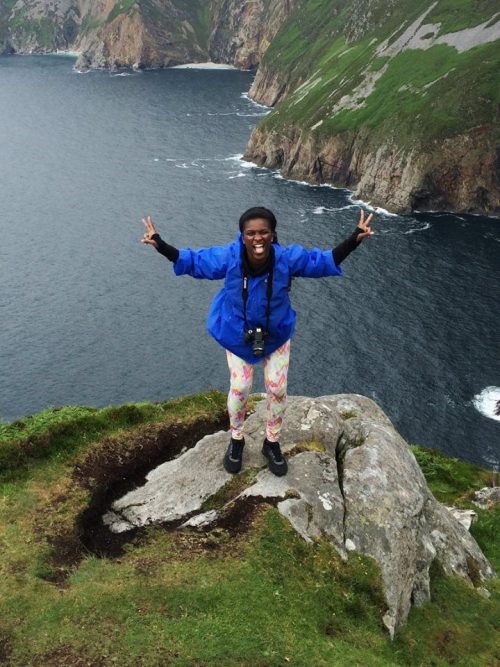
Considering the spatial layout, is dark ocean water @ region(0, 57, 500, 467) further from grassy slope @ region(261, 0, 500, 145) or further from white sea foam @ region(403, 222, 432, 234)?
grassy slope @ region(261, 0, 500, 145)

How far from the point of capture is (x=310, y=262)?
11.9 m

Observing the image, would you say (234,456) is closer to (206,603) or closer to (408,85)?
(206,603)

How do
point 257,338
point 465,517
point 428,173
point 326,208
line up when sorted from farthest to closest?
point 326,208 → point 428,173 → point 465,517 → point 257,338

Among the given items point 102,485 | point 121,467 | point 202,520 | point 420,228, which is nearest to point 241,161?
point 420,228

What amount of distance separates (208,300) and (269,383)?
76638mm

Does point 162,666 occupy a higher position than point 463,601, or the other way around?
point 162,666

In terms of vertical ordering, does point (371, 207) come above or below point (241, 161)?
below

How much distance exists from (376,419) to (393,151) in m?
111

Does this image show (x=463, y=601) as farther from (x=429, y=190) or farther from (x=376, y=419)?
(x=429, y=190)

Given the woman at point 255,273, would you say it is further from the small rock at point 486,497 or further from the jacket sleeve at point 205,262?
the small rock at point 486,497

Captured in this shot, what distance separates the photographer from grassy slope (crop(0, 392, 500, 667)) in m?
9.58

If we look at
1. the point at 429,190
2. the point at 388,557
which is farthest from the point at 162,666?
the point at 429,190

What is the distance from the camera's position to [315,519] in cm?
1251

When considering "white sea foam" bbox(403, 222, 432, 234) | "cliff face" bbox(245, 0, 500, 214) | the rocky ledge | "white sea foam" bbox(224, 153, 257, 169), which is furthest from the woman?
"white sea foam" bbox(224, 153, 257, 169)
